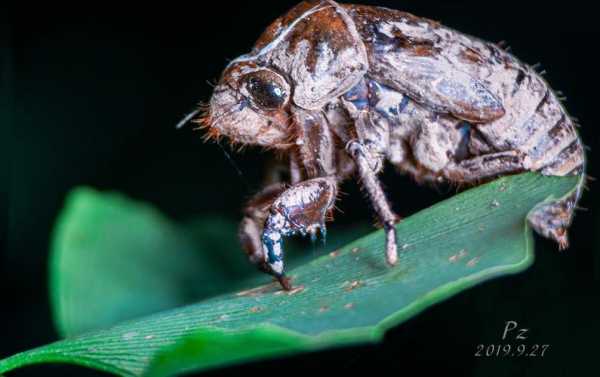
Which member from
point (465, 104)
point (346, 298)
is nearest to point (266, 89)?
point (465, 104)

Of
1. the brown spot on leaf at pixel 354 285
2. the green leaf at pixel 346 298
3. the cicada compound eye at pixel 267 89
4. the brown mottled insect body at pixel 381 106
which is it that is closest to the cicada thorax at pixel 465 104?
the brown mottled insect body at pixel 381 106

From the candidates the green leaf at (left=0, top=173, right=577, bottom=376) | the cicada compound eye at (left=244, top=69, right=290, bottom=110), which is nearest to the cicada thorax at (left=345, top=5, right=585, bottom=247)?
the green leaf at (left=0, top=173, right=577, bottom=376)

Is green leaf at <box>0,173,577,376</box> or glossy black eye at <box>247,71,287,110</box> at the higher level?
glossy black eye at <box>247,71,287,110</box>

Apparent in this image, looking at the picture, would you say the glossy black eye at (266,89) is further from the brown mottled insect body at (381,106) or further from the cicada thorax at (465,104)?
the cicada thorax at (465,104)

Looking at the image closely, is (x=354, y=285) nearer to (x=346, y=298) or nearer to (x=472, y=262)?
(x=346, y=298)

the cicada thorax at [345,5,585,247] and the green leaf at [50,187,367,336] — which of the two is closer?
the cicada thorax at [345,5,585,247]

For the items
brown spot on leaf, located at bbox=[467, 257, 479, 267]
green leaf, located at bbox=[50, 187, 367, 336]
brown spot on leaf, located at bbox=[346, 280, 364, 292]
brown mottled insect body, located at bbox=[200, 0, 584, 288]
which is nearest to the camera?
brown spot on leaf, located at bbox=[467, 257, 479, 267]

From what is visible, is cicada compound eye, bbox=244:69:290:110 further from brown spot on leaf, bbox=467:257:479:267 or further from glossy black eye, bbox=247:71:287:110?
brown spot on leaf, bbox=467:257:479:267
